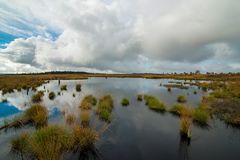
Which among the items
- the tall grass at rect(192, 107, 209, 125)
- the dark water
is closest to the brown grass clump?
the dark water

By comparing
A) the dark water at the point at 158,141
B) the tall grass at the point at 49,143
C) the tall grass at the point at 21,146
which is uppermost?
the tall grass at the point at 49,143

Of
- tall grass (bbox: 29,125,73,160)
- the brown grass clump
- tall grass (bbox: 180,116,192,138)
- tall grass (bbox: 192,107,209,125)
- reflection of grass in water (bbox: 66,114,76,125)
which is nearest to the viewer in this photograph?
tall grass (bbox: 29,125,73,160)

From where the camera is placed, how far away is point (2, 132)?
9773 mm

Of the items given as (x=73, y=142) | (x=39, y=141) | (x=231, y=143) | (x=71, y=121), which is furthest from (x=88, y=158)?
(x=231, y=143)

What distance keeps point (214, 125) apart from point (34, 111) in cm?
1197

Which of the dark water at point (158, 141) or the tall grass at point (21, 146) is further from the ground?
the tall grass at point (21, 146)

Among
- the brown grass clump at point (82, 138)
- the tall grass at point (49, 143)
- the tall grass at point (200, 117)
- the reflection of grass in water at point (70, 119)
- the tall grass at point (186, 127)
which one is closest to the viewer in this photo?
the tall grass at point (49, 143)

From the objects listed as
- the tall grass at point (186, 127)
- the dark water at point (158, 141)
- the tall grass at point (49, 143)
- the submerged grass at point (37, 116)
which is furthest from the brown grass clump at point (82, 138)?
the tall grass at point (186, 127)

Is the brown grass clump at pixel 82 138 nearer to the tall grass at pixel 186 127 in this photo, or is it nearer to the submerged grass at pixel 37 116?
the submerged grass at pixel 37 116

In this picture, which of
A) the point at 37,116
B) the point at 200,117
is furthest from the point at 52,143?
the point at 200,117

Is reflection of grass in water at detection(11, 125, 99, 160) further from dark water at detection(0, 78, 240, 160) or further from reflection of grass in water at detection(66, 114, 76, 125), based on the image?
reflection of grass in water at detection(66, 114, 76, 125)

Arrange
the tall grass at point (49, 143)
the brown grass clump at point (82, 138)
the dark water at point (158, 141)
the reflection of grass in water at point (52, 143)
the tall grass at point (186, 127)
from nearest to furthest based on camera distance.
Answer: the tall grass at point (49, 143) → the reflection of grass in water at point (52, 143) → the brown grass clump at point (82, 138) → the dark water at point (158, 141) → the tall grass at point (186, 127)

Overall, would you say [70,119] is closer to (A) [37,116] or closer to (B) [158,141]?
(A) [37,116]

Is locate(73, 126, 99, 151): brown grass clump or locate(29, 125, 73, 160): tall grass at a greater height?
locate(29, 125, 73, 160): tall grass
